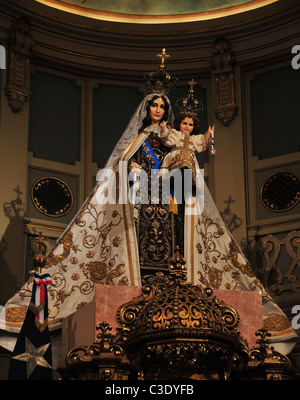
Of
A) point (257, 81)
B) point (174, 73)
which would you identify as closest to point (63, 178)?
point (174, 73)

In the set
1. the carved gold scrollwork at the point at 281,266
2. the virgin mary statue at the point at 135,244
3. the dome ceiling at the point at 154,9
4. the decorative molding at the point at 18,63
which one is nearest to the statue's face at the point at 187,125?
the virgin mary statue at the point at 135,244

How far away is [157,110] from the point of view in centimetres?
789

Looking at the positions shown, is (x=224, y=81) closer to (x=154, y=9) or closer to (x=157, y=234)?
(x=154, y=9)

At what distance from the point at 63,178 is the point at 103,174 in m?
2.24

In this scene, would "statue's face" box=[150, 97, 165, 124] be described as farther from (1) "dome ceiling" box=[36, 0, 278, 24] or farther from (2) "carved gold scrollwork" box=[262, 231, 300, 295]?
(1) "dome ceiling" box=[36, 0, 278, 24]

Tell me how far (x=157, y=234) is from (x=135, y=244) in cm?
26

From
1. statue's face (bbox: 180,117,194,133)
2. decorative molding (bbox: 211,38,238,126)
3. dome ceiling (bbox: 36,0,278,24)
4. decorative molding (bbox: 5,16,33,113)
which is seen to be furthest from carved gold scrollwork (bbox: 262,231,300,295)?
decorative molding (bbox: 5,16,33,113)

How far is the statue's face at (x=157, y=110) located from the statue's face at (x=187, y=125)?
21cm

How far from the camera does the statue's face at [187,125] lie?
791 cm

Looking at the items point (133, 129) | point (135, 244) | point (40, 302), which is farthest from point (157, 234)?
point (40, 302)

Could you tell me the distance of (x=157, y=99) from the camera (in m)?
7.91

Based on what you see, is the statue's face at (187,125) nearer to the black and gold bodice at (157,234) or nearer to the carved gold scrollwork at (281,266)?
the black and gold bodice at (157,234)

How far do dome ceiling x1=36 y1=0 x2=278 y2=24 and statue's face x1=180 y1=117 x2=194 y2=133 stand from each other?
314 cm
